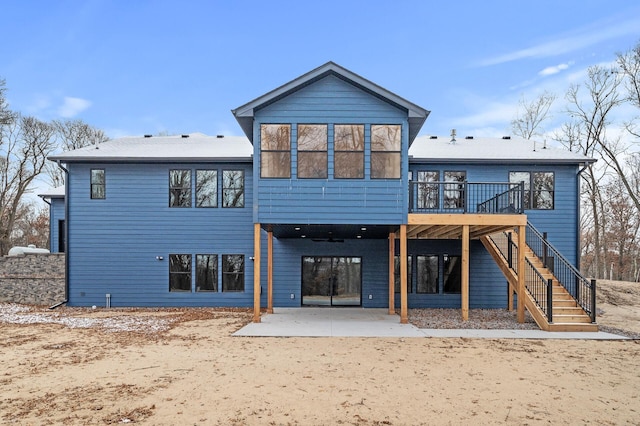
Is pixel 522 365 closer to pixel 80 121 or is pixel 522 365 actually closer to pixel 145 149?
pixel 145 149

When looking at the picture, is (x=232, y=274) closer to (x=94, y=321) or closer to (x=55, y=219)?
(x=94, y=321)

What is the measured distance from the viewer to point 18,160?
99.2 feet

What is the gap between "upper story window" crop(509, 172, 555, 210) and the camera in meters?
14.2

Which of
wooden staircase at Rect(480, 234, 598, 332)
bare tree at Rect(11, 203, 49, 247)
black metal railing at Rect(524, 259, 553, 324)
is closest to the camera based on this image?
wooden staircase at Rect(480, 234, 598, 332)

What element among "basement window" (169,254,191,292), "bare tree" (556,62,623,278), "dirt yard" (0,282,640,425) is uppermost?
"bare tree" (556,62,623,278)

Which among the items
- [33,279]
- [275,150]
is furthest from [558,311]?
[33,279]

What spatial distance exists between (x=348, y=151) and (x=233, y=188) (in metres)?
5.07

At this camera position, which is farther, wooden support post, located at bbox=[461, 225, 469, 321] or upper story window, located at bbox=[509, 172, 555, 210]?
upper story window, located at bbox=[509, 172, 555, 210]

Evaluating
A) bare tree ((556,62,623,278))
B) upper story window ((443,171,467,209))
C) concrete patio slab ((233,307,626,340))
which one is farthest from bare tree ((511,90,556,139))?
concrete patio slab ((233,307,626,340))

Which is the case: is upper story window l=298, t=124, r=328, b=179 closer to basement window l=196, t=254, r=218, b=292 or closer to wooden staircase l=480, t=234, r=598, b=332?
basement window l=196, t=254, r=218, b=292

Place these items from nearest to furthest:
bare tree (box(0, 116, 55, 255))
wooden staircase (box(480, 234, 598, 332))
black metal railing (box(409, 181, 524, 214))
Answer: wooden staircase (box(480, 234, 598, 332))
black metal railing (box(409, 181, 524, 214))
bare tree (box(0, 116, 55, 255))

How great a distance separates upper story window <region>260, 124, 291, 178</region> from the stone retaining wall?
10.2 metres

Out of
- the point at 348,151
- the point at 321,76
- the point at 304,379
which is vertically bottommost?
the point at 304,379

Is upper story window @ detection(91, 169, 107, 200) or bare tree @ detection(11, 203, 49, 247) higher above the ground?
upper story window @ detection(91, 169, 107, 200)
